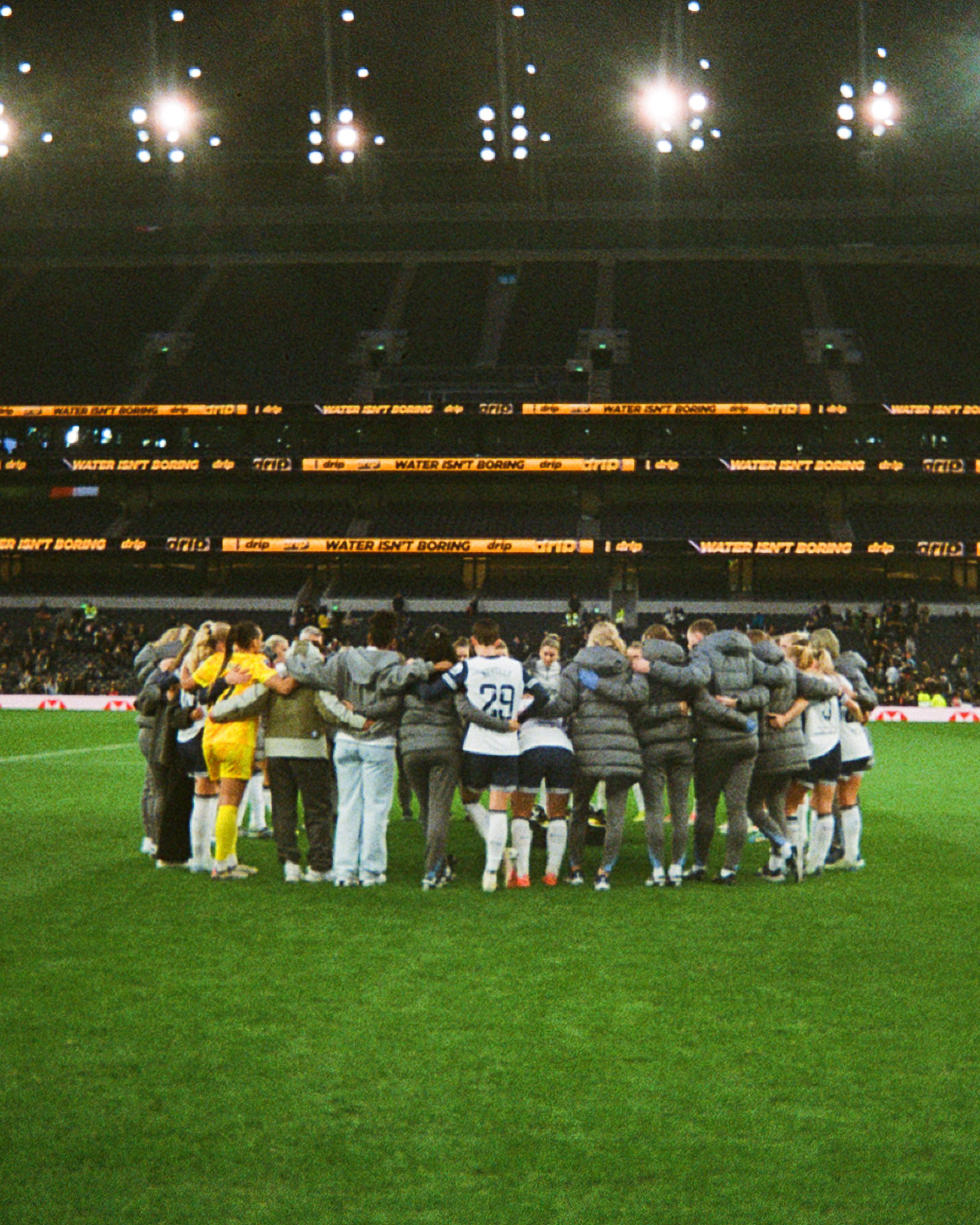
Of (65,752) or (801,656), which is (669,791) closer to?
(801,656)

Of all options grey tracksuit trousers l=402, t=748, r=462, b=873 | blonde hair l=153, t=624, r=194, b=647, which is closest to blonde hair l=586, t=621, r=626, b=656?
grey tracksuit trousers l=402, t=748, r=462, b=873

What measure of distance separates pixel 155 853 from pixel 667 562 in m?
43.1

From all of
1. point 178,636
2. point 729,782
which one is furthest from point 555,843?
point 178,636

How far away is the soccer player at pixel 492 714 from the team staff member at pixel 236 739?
55.6 inches

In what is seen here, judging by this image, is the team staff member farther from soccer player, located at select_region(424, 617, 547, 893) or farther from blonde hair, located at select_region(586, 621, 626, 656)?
blonde hair, located at select_region(586, 621, 626, 656)

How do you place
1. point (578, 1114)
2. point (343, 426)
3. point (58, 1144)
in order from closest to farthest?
1. point (58, 1144)
2. point (578, 1114)
3. point (343, 426)

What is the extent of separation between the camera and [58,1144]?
15.7 ft

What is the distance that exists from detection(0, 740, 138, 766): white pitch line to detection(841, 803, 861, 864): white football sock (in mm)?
13887

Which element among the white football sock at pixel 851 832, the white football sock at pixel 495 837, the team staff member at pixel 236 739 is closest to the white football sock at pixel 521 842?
the white football sock at pixel 495 837

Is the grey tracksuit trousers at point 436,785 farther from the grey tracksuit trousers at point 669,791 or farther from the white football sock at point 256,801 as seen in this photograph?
the white football sock at point 256,801

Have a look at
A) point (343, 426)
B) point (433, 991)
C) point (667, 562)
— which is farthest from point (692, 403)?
point (433, 991)

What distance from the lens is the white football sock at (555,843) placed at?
1038 centimetres

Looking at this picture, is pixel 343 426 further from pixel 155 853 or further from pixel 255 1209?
pixel 255 1209

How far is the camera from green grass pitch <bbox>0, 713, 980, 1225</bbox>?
4461mm
